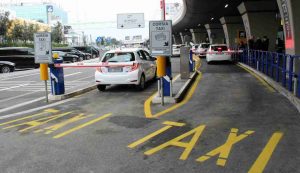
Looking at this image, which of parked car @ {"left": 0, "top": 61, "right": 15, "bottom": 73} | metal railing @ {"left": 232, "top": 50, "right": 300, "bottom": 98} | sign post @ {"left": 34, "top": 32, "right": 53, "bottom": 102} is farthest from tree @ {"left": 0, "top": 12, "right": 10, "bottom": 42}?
sign post @ {"left": 34, "top": 32, "right": 53, "bottom": 102}

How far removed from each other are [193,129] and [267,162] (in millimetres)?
2194

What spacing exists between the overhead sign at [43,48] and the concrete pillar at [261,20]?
19480 millimetres

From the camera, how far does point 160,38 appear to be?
33.3 feet

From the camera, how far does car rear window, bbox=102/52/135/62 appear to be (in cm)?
1324

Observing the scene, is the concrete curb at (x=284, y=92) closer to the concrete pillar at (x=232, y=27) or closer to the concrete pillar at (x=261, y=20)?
the concrete pillar at (x=261, y=20)

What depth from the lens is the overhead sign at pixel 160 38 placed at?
33.1 feet

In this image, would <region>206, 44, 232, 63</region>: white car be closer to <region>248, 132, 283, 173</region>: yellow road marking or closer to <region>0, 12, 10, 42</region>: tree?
<region>248, 132, 283, 173</region>: yellow road marking

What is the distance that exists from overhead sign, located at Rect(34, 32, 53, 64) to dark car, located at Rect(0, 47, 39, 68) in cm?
1984

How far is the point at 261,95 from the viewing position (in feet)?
37.7

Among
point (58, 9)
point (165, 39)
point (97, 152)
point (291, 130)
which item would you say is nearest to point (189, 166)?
point (97, 152)

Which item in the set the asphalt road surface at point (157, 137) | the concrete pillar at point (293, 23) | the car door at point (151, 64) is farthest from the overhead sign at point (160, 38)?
the concrete pillar at point (293, 23)

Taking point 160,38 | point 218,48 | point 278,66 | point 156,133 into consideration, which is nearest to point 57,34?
point 218,48

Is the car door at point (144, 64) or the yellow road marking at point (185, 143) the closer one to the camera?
the yellow road marking at point (185, 143)

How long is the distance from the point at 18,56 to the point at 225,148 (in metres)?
26.9
